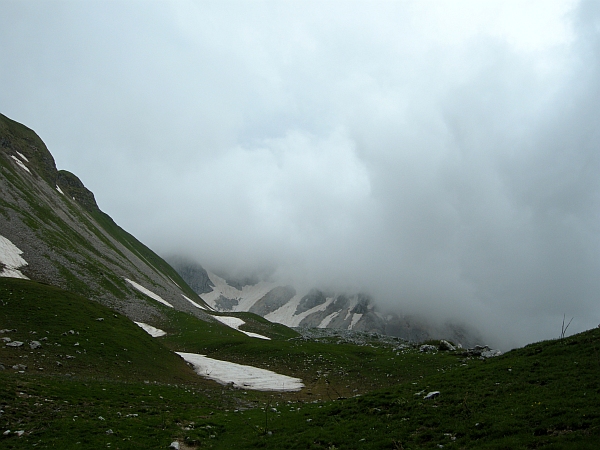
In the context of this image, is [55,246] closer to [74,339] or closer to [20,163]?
[74,339]

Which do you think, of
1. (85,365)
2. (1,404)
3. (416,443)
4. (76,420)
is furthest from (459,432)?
(85,365)

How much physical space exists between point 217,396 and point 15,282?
36.9 meters

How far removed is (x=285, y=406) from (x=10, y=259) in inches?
2552

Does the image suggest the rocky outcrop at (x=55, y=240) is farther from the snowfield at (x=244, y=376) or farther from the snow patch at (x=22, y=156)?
the snowfield at (x=244, y=376)

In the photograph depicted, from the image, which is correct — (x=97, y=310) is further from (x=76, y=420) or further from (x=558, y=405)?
(x=558, y=405)

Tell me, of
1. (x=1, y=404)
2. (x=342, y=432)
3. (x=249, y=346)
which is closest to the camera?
(x=342, y=432)

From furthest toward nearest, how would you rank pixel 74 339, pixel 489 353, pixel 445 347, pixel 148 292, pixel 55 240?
pixel 148 292
pixel 55 240
pixel 445 347
pixel 489 353
pixel 74 339

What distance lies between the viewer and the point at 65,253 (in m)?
88.1

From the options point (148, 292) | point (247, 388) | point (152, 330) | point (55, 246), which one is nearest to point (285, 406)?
point (247, 388)

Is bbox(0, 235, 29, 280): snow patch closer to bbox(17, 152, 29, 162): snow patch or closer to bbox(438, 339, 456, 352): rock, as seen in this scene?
bbox(438, 339, 456, 352): rock

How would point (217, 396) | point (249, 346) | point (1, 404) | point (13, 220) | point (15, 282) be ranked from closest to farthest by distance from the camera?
point (1, 404) < point (217, 396) < point (15, 282) < point (249, 346) < point (13, 220)

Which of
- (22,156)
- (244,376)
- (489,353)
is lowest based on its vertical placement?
(244,376)

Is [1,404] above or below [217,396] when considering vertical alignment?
below

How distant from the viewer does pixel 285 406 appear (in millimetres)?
28688
